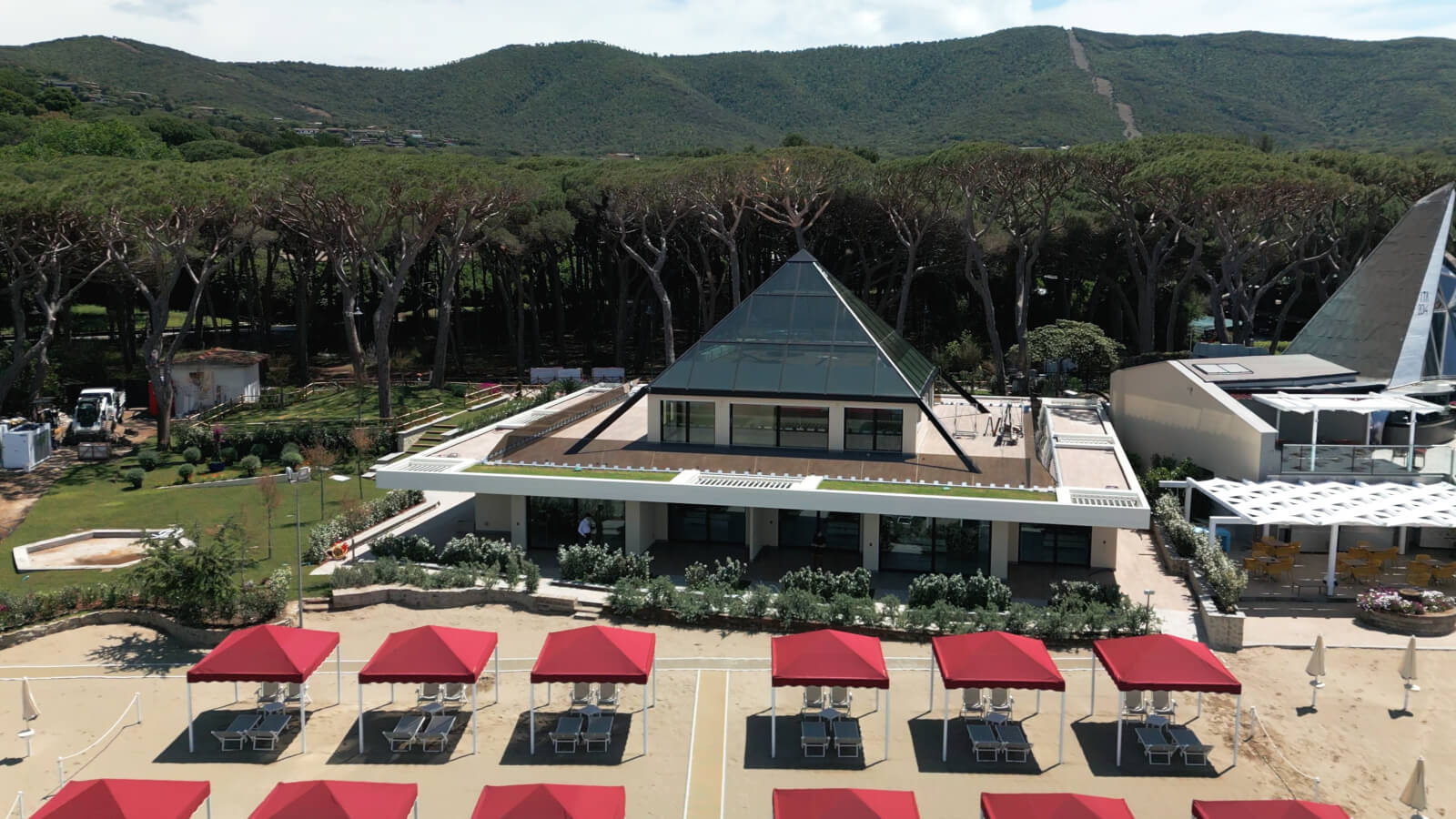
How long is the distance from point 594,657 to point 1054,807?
331 inches

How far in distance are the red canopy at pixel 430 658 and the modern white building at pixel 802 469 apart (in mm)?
8647

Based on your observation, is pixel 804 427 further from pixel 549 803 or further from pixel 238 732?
pixel 549 803

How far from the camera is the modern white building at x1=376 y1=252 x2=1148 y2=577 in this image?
27375mm

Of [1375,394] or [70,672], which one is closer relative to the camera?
[70,672]

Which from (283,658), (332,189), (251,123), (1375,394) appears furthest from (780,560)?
(251,123)

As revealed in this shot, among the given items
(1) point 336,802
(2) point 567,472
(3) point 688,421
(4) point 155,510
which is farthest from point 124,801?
(4) point 155,510

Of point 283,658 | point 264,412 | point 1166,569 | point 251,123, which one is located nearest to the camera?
point 283,658

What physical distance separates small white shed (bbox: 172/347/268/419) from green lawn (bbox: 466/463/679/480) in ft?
89.9

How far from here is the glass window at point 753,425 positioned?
32281 millimetres

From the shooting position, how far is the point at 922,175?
189 feet

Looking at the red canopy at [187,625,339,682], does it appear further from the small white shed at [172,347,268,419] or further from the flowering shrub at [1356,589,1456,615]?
the small white shed at [172,347,268,419]

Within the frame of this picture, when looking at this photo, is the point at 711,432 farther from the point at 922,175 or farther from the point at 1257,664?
the point at 922,175

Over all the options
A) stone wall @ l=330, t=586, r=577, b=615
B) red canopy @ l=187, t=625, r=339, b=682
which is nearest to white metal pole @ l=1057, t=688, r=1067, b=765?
stone wall @ l=330, t=586, r=577, b=615

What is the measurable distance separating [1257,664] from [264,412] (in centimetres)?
4357
